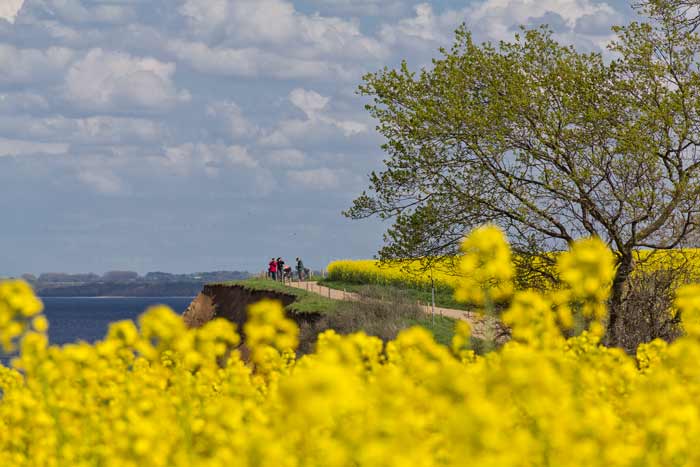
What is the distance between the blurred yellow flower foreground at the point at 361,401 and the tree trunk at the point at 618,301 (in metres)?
9.55

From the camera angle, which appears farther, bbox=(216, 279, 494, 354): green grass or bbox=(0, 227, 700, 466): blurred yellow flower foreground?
bbox=(216, 279, 494, 354): green grass

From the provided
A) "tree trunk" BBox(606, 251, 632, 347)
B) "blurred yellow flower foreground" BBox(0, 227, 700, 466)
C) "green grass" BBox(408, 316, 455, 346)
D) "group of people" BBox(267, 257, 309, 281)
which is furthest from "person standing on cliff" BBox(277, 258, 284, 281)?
"blurred yellow flower foreground" BBox(0, 227, 700, 466)

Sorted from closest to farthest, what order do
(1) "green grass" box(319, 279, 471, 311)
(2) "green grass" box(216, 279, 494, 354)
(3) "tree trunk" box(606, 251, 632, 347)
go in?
1. (3) "tree trunk" box(606, 251, 632, 347)
2. (2) "green grass" box(216, 279, 494, 354)
3. (1) "green grass" box(319, 279, 471, 311)

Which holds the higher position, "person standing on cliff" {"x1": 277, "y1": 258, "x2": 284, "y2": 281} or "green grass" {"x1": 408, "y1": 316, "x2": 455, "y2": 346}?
"person standing on cliff" {"x1": 277, "y1": 258, "x2": 284, "y2": 281}

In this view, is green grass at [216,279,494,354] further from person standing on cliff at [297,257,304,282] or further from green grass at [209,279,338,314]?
person standing on cliff at [297,257,304,282]

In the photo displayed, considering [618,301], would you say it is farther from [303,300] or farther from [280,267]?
[280,267]

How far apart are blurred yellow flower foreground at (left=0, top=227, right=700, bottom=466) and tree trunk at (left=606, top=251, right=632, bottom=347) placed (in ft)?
31.3

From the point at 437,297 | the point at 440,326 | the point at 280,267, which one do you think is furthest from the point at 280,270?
the point at 440,326

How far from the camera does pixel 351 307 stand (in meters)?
30.1

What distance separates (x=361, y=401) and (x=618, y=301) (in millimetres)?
15558

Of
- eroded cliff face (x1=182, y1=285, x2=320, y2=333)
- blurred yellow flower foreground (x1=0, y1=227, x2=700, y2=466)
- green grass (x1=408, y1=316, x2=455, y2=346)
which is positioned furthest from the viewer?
eroded cliff face (x1=182, y1=285, x2=320, y2=333)

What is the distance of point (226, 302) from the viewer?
51656mm

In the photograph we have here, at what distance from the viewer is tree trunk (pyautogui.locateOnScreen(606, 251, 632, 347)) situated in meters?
18.5

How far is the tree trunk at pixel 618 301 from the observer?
18.5m
